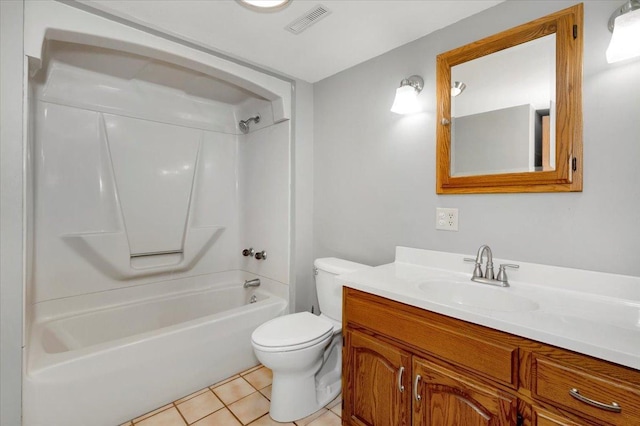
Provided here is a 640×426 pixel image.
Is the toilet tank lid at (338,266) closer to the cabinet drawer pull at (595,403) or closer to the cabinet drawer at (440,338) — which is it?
the cabinet drawer at (440,338)

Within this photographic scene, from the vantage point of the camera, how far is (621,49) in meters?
1.07

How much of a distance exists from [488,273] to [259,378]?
157 cm

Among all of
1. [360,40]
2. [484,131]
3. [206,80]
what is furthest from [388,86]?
[206,80]

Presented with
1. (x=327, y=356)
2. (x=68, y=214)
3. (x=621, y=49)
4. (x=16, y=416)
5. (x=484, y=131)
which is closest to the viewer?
(x=621, y=49)

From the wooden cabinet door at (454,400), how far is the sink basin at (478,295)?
28 centimetres

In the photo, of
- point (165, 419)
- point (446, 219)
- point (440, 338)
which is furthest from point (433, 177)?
point (165, 419)

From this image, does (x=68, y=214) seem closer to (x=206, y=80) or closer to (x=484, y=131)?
(x=206, y=80)

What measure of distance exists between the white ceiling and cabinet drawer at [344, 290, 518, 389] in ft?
4.62

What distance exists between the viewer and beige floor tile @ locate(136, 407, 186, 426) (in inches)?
62.5

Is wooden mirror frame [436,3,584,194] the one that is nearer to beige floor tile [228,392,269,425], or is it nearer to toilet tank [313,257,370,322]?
toilet tank [313,257,370,322]

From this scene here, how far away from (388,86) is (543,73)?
2.72ft

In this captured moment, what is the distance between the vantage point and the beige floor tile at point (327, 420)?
5.26 ft

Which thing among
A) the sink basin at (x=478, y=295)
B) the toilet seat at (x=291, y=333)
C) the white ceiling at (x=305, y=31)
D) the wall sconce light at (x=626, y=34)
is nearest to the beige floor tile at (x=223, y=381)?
the toilet seat at (x=291, y=333)

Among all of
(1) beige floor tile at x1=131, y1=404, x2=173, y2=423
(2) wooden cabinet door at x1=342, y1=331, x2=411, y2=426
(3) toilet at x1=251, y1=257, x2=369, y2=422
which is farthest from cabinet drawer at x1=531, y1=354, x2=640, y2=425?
(1) beige floor tile at x1=131, y1=404, x2=173, y2=423
